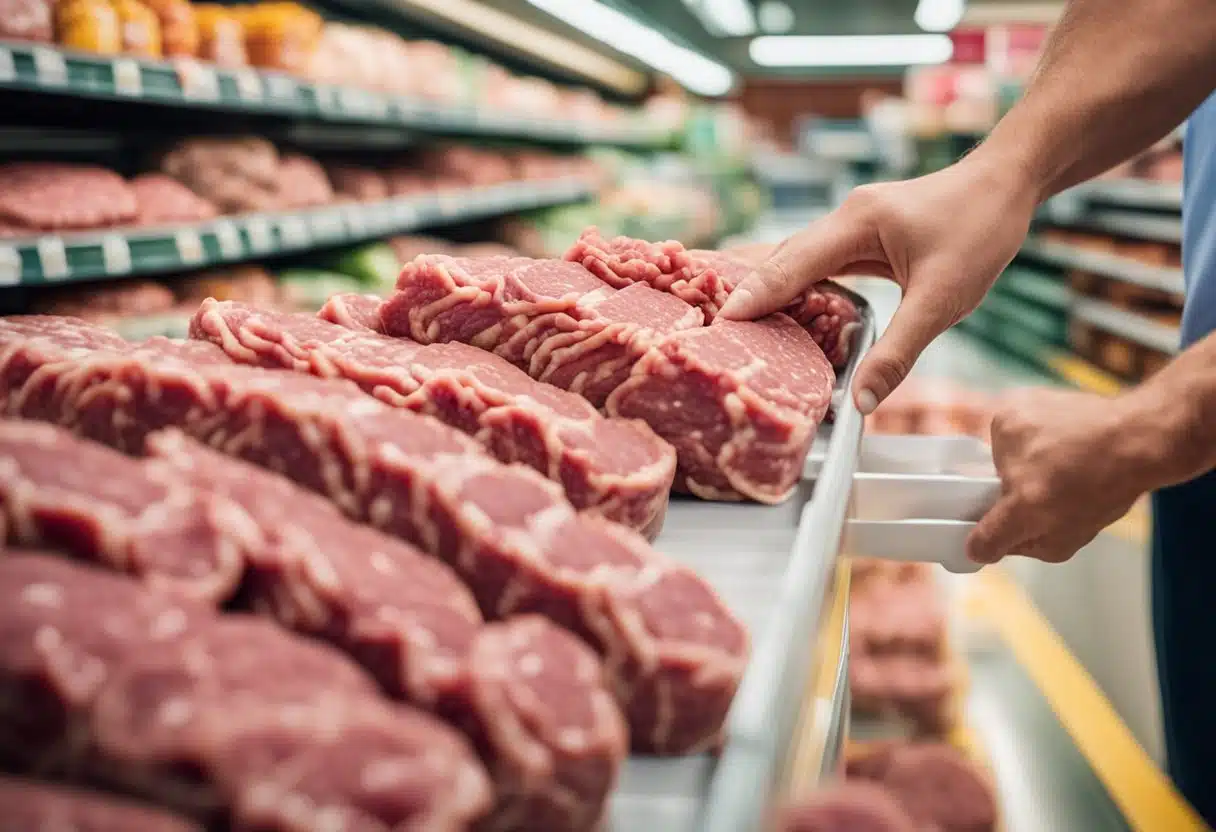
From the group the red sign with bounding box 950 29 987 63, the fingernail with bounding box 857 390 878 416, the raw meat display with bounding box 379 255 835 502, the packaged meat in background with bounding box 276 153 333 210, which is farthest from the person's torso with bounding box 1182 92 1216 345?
the red sign with bounding box 950 29 987 63

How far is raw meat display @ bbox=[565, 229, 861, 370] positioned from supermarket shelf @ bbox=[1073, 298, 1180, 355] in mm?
3300

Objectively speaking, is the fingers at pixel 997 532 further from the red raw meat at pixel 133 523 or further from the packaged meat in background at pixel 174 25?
the packaged meat in background at pixel 174 25

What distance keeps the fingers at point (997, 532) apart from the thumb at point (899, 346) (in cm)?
21

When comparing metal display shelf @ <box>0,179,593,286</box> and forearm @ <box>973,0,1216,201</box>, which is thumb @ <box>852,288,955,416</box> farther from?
metal display shelf @ <box>0,179,593,286</box>

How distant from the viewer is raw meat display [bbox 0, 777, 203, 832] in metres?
0.54

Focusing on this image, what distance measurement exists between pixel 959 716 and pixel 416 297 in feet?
7.27

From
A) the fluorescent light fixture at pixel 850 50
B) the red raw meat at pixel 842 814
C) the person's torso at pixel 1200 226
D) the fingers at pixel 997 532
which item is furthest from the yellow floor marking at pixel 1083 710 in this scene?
the fluorescent light fixture at pixel 850 50

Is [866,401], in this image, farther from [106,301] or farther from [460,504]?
[106,301]

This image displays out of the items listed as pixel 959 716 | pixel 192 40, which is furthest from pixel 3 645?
pixel 192 40

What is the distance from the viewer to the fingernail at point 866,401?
1.47 metres

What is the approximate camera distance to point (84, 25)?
8.89 feet

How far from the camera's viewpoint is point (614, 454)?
1.17 m

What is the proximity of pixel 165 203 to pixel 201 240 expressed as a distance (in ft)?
0.50

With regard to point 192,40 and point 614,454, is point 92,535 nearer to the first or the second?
point 614,454
